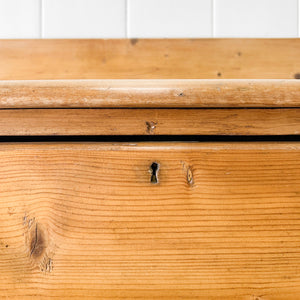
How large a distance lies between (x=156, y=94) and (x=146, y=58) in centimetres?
35

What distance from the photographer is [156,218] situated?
0.24 meters

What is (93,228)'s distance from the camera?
0.24 m

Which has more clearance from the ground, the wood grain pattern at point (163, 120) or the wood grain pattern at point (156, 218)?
the wood grain pattern at point (163, 120)

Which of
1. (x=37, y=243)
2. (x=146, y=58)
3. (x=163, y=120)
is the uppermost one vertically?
(x=146, y=58)

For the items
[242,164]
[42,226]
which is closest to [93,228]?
[42,226]
